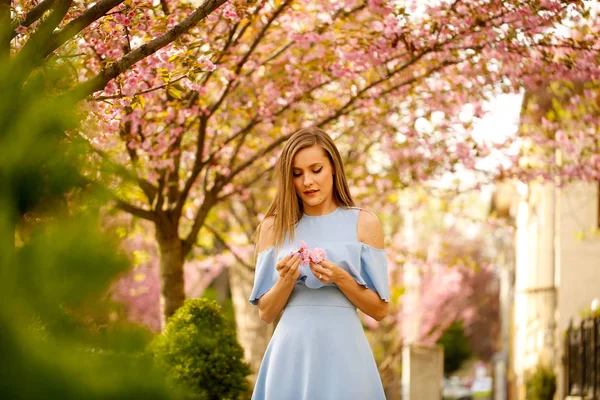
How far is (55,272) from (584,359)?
397 inches

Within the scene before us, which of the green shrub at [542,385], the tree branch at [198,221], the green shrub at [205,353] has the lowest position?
the green shrub at [542,385]

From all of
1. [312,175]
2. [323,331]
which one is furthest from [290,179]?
[323,331]

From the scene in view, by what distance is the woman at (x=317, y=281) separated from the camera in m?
3.27

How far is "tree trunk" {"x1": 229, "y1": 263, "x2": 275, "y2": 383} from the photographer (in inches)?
502

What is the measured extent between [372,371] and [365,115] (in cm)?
530

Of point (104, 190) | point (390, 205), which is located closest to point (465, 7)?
point (104, 190)

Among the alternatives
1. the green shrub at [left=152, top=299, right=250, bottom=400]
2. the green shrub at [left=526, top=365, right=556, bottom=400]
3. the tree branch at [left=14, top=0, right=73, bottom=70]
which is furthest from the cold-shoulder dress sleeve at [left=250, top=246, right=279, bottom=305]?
the green shrub at [left=526, top=365, right=556, bottom=400]

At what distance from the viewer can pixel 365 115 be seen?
27.7ft

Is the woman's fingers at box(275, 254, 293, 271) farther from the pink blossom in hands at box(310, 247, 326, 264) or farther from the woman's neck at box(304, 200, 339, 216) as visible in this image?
the woman's neck at box(304, 200, 339, 216)

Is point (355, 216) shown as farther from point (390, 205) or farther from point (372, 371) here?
point (390, 205)

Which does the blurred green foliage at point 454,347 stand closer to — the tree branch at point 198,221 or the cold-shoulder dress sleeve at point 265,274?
the tree branch at point 198,221

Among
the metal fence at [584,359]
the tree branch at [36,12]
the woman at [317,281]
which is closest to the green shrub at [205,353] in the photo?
the woman at [317,281]

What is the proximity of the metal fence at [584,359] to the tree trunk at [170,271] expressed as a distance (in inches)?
184

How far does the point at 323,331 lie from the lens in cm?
332
